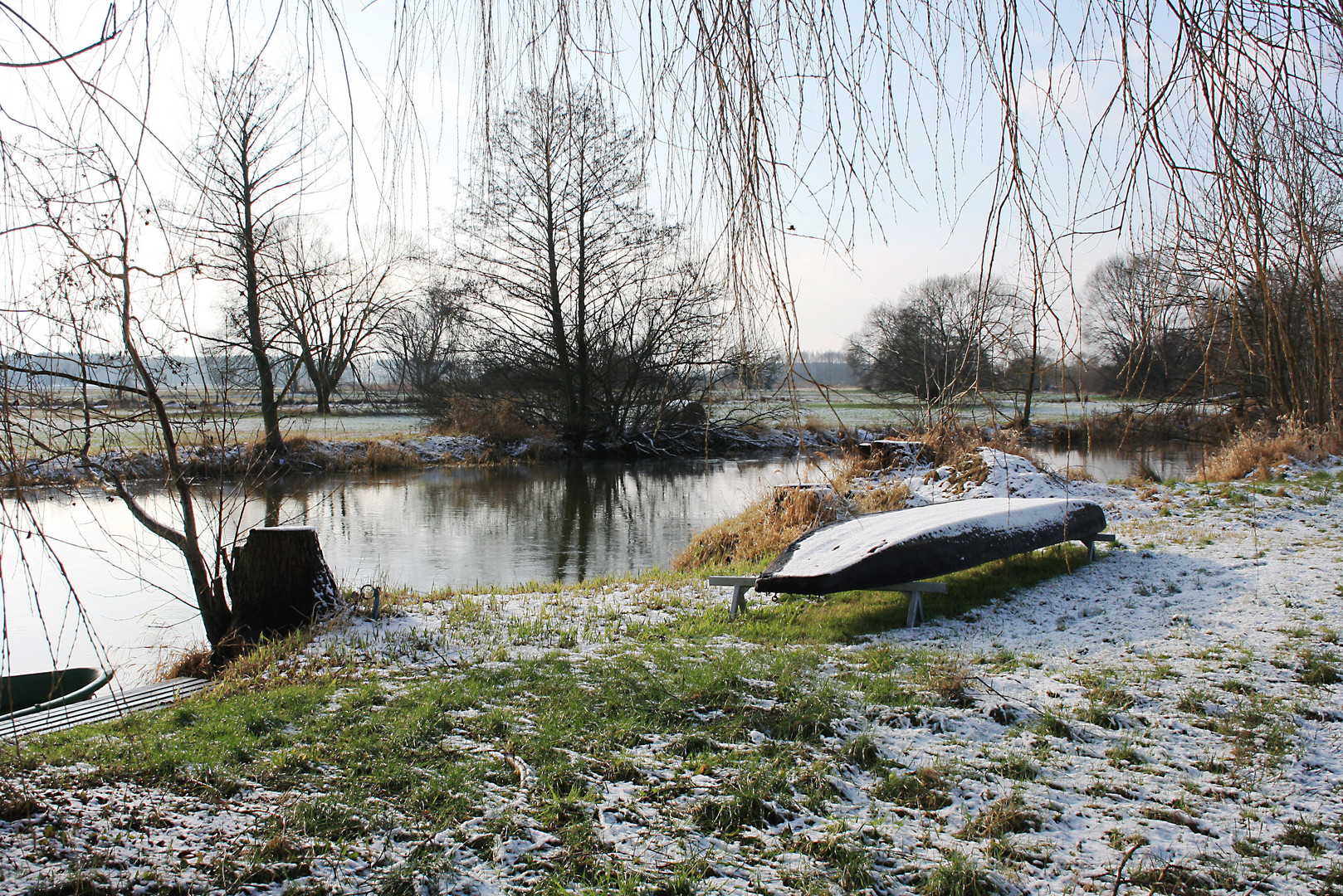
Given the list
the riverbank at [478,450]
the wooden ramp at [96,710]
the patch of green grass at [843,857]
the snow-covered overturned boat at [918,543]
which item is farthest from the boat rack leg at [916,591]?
the riverbank at [478,450]

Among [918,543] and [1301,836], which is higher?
[918,543]

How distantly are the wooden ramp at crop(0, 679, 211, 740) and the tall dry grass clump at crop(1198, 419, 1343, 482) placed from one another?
1386 cm

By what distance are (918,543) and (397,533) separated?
9836 millimetres

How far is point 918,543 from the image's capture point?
19.3 feet

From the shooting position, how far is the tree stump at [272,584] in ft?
20.6

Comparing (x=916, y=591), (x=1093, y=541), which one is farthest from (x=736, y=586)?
(x=1093, y=541)

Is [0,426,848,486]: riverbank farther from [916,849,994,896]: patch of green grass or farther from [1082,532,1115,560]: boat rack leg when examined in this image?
[916,849,994,896]: patch of green grass

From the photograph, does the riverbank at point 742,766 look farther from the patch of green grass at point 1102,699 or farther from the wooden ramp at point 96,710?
the wooden ramp at point 96,710

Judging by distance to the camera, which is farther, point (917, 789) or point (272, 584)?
point (272, 584)

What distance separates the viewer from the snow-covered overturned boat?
5.62 metres

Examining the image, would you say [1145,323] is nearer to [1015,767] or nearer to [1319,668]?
[1015,767]

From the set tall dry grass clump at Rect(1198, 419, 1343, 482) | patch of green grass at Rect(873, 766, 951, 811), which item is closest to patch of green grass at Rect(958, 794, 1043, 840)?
patch of green grass at Rect(873, 766, 951, 811)

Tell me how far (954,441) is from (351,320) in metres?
12.1

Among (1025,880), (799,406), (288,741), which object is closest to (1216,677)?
(1025,880)
